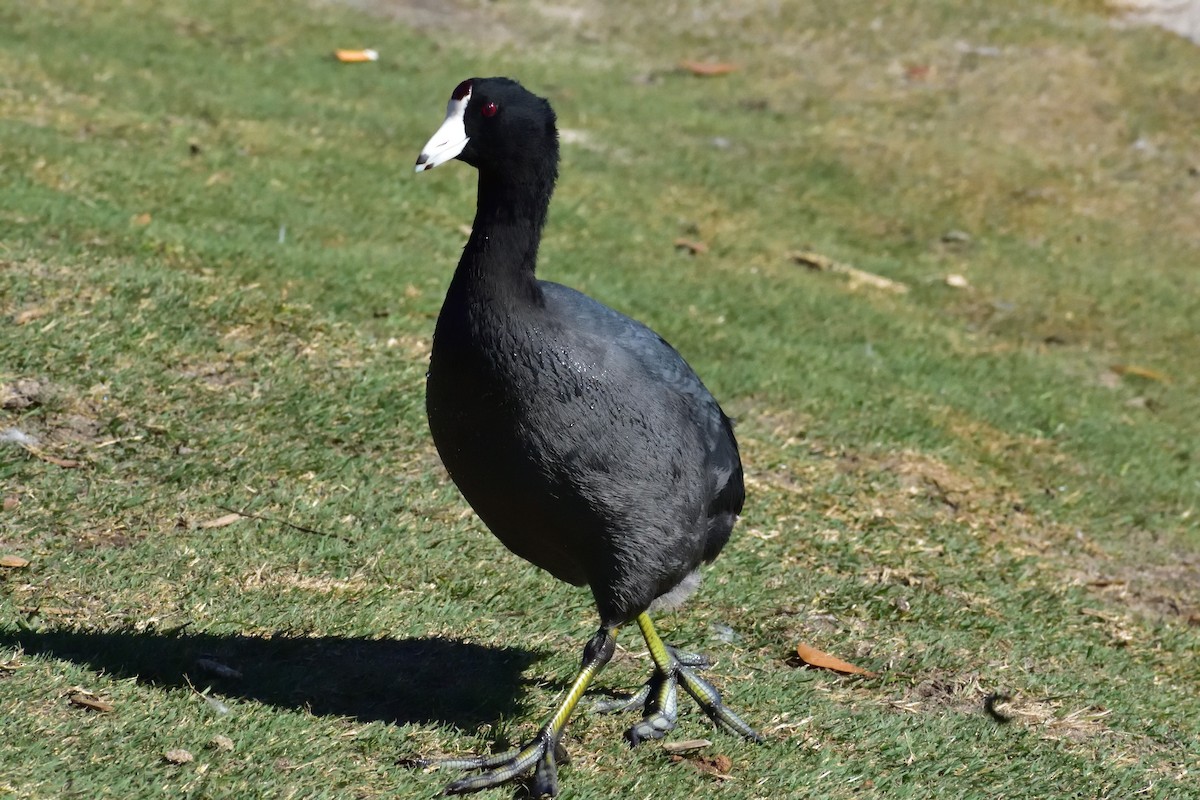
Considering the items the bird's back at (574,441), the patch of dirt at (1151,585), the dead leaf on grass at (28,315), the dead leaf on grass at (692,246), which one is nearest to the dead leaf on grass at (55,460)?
the dead leaf on grass at (28,315)

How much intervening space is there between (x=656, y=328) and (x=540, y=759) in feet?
14.7

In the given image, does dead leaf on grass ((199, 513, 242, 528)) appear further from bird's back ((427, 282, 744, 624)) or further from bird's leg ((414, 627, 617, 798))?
bird's leg ((414, 627, 617, 798))

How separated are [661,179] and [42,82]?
15.0ft

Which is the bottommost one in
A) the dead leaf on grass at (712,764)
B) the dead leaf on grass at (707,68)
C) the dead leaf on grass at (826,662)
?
the dead leaf on grass at (826,662)

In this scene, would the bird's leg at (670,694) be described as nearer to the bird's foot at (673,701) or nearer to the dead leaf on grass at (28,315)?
the bird's foot at (673,701)

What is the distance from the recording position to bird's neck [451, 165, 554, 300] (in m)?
3.95

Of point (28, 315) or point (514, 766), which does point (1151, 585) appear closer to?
point (514, 766)

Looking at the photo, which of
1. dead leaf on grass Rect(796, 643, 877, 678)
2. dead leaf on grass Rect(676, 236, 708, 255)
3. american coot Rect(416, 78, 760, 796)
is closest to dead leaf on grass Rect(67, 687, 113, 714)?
american coot Rect(416, 78, 760, 796)

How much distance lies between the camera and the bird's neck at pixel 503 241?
13.0 ft

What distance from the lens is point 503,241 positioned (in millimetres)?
3965

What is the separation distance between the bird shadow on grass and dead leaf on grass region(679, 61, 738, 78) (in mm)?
9735

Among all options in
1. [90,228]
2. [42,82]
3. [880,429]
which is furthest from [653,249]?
[42,82]

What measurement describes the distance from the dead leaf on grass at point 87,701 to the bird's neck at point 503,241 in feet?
4.94

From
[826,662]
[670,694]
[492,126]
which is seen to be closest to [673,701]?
[670,694]
